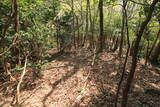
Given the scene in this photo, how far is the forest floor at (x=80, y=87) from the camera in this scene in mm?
4809

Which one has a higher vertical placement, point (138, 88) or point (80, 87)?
point (80, 87)

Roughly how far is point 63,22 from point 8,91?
20.1 feet

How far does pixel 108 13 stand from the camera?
44.4 ft

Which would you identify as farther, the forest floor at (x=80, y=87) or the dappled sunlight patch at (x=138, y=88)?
the dappled sunlight patch at (x=138, y=88)

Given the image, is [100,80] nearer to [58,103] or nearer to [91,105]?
[91,105]

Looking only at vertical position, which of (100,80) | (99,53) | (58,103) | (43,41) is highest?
(43,41)

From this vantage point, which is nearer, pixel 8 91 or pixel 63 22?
pixel 8 91

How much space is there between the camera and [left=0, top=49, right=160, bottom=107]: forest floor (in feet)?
15.8

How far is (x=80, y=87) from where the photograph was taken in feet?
18.0

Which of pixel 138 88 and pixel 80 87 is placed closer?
pixel 80 87

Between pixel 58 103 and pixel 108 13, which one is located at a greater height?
pixel 108 13

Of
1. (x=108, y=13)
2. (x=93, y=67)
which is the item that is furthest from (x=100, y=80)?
(x=108, y=13)

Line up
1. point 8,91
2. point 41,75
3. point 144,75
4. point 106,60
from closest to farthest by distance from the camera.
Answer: point 8,91
point 41,75
point 144,75
point 106,60

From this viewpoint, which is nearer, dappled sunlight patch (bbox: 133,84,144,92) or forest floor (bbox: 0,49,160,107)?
forest floor (bbox: 0,49,160,107)
